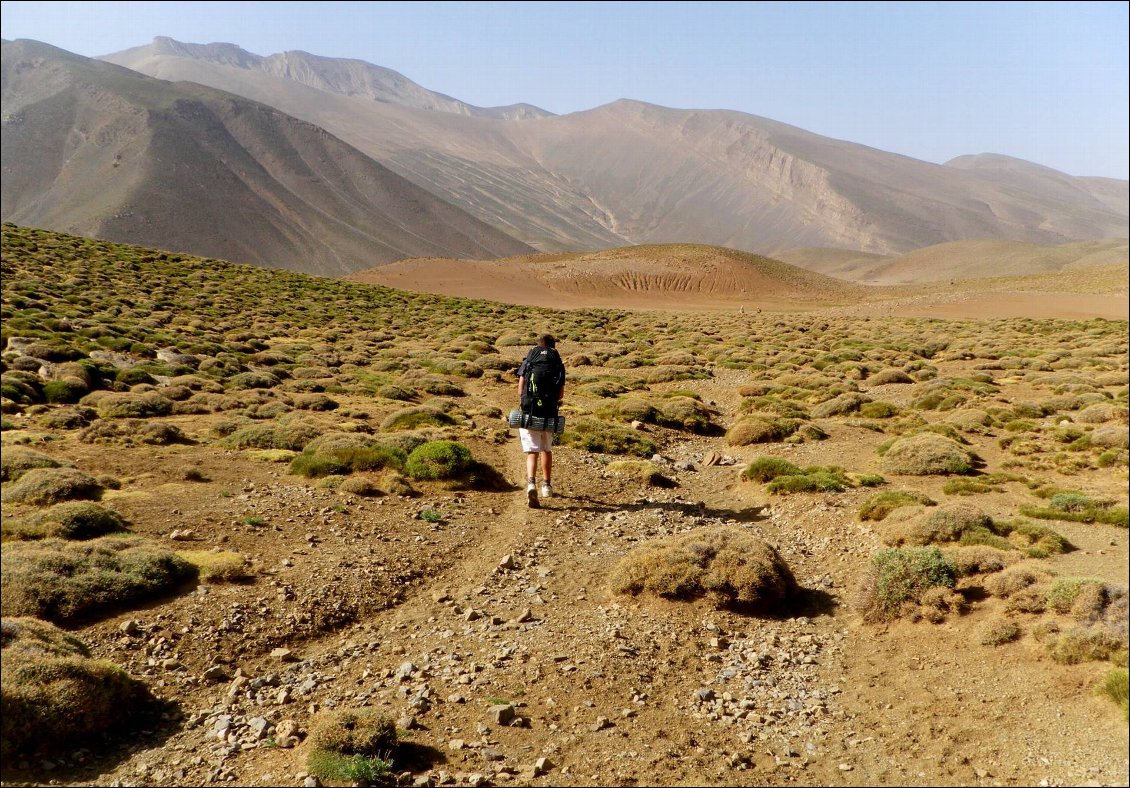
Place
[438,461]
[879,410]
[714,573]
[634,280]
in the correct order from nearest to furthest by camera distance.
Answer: [714,573], [438,461], [879,410], [634,280]

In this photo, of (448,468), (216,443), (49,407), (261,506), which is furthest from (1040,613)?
(49,407)

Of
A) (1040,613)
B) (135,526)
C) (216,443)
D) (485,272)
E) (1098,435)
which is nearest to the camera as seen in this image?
(1040,613)

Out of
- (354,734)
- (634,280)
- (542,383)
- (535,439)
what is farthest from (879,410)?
(634,280)

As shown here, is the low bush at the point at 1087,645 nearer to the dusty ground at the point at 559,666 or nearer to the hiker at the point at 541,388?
the dusty ground at the point at 559,666

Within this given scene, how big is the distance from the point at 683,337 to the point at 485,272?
61950mm

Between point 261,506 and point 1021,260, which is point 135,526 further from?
point 1021,260

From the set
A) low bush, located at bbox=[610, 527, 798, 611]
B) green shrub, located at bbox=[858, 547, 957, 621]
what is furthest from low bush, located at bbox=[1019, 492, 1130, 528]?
low bush, located at bbox=[610, 527, 798, 611]

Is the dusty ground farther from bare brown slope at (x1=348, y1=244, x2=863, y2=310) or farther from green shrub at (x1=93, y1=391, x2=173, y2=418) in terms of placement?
bare brown slope at (x1=348, y1=244, x2=863, y2=310)

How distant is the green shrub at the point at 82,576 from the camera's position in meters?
7.27

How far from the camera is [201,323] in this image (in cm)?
4219

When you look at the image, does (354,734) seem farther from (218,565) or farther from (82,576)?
(82,576)

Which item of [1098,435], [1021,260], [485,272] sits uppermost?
[1021,260]

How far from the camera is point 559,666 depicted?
23.9 feet

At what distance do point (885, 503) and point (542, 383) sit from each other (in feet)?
20.8
